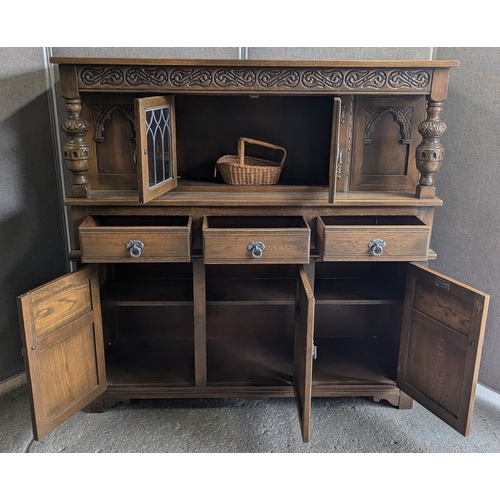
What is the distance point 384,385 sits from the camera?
2.14 metres

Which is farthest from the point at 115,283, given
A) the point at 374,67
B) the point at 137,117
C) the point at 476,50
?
the point at 476,50

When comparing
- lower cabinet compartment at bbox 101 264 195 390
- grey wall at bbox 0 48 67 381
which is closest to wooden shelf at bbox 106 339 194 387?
lower cabinet compartment at bbox 101 264 195 390

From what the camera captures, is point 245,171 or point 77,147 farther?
point 245,171

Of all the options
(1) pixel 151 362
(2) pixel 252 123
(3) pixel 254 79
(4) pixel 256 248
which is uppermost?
(3) pixel 254 79

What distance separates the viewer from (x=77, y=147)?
1.90 m

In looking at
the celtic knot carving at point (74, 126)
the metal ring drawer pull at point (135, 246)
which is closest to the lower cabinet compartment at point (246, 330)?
the metal ring drawer pull at point (135, 246)

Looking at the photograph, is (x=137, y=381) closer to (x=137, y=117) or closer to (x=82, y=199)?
(x=82, y=199)

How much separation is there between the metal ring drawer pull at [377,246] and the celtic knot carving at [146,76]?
1.05 meters

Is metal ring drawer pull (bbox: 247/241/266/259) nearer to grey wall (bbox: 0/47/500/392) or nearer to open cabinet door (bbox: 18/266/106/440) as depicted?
open cabinet door (bbox: 18/266/106/440)

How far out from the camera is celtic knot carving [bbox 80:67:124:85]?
1829 mm

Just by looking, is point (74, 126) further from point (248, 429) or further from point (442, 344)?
point (442, 344)

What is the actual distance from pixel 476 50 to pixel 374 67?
25.0 inches

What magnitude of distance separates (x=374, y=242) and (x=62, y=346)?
1305mm

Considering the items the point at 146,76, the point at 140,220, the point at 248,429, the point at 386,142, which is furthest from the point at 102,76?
the point at 248,429
